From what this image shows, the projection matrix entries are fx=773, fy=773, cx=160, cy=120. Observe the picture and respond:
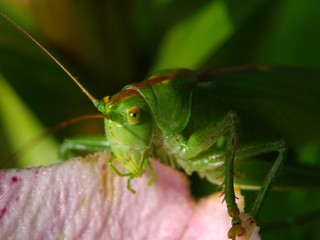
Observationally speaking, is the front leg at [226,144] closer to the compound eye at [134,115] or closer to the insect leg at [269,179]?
the insect leg at [269,179]

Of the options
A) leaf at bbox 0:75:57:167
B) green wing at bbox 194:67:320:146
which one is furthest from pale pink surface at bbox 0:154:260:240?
leaf at bbox 0:75:57:167

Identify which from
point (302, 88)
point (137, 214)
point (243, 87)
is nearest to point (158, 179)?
point (137, 214)

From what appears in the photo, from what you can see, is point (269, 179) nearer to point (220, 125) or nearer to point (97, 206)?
point (220, 125)

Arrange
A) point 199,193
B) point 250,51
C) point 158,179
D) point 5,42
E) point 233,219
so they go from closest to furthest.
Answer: point 233,219, point 158,179, point 5,42, point 199,193, point 250,51

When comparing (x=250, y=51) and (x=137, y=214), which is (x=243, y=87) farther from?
(x=137, y=214)

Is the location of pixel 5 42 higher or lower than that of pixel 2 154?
higher

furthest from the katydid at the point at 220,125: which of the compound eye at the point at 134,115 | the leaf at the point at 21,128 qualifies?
the leaf at the point at 21,128

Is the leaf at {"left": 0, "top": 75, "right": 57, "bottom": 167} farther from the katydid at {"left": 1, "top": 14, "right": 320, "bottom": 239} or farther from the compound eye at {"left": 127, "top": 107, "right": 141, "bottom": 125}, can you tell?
the compound eye at {"left": 127, "top": 107, "right": 141, "bottom": 125}

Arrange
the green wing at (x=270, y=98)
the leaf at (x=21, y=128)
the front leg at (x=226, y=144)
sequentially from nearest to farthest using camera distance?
the front leg at (x=226, y=144) → the green wing at (x=270, y=98) → the leaf at (x=21, y=128)
